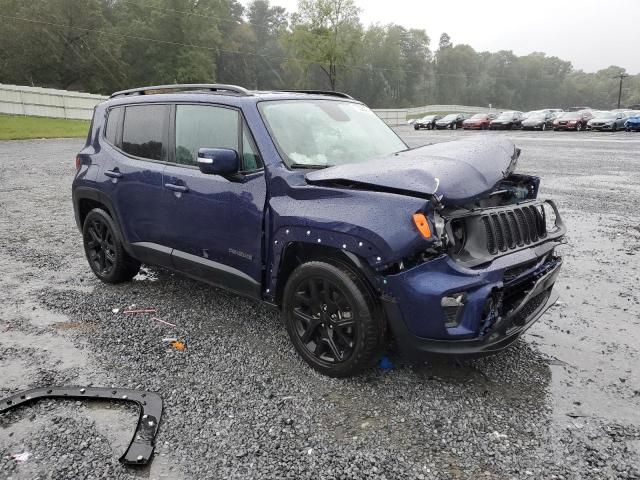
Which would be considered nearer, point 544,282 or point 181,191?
point 544,282

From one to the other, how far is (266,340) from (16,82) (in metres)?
61.2

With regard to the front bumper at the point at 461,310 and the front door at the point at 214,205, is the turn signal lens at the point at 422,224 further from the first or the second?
the front door at the point at 214,205

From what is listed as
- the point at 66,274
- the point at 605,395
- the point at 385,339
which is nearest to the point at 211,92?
the point at 385,339

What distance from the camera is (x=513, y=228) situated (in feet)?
11.0

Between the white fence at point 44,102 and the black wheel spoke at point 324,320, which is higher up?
the white fence at point 44,102

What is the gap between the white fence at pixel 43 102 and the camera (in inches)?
1241

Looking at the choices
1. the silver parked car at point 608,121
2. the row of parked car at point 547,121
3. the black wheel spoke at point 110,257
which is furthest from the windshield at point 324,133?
the row of parked car at point 547,121

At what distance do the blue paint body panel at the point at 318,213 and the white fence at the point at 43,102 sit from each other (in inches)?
1209

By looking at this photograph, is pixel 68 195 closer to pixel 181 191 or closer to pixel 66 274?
pixel 66 274

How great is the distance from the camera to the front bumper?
114 inches

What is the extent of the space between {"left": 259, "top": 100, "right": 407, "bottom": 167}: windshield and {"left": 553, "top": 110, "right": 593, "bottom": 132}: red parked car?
121 feet

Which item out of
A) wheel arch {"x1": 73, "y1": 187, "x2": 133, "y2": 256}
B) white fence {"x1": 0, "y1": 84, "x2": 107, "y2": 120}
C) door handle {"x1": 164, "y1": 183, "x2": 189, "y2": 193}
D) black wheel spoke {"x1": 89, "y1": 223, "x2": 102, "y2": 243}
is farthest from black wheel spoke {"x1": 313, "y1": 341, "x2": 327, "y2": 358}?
white fence {"x1": 0, "y1": 84, "x2": 107, "y2": 120}

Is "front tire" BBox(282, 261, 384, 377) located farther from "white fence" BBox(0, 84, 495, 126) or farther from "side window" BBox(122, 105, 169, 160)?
"white fence" BBox(0, 84, 495, 126)

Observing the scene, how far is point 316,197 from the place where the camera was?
10.9 ft
